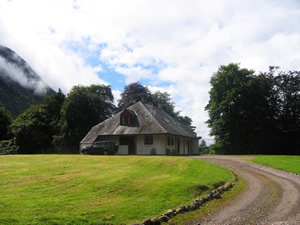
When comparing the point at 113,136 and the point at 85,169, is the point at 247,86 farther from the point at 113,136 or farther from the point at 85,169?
the point at 85,169

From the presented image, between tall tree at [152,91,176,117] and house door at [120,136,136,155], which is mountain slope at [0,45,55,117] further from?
house door at [120,136,136,155]

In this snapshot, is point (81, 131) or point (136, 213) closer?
point (136, 213)

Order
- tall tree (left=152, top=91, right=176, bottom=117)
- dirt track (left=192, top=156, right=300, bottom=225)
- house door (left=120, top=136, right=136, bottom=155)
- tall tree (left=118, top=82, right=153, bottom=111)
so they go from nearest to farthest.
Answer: dirt track (left=192, top=156, right=300, bottom=225)
house door (left=120, top=136, right=136, bottom=155)
tall tree (left=118, top=82, right=153, bottom=111)
tall tree (left=152, top=91, right=176, bottom=117)

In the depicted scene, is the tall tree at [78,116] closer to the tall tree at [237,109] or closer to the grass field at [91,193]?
the tall tree at [237,109]


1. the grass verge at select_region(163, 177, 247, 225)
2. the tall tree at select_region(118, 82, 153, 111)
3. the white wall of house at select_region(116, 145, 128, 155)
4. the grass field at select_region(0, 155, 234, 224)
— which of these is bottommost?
the grass verge at select_region(163, 177, 247, 225)

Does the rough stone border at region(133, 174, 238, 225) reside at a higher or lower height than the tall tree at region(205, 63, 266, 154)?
lower

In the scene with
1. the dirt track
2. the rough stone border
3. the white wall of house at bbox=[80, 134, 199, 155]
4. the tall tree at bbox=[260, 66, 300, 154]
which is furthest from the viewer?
the tall tree at bbox=[260, 66, 300, 154]

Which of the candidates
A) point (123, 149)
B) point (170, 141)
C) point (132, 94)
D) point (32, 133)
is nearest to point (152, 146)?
point (170, 141)

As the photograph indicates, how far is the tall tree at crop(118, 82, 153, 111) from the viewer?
212 ft

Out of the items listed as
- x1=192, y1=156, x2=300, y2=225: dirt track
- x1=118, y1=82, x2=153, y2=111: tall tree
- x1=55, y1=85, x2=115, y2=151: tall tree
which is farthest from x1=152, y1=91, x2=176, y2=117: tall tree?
x1=192, y1=156, x2=300, y2=225: dirt track

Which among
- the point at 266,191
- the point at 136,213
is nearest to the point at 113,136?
the point at 266,191

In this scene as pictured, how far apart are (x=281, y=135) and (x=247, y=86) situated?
10366 mm

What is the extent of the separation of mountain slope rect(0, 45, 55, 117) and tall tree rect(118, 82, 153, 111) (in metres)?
40.7

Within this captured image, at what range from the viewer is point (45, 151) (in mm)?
54750
